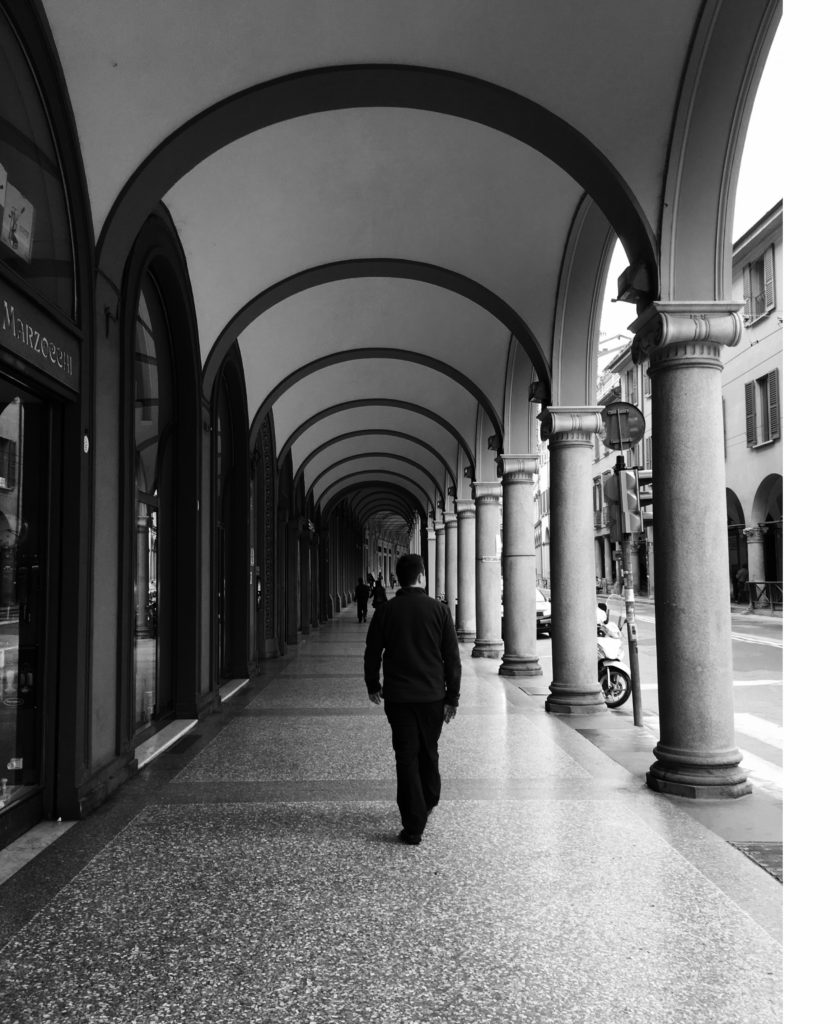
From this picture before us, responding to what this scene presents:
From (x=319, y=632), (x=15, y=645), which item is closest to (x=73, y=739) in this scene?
(x=15, y=645)

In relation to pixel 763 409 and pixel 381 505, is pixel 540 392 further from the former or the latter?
pixel 381 505

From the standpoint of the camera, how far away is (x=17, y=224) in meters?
5.02

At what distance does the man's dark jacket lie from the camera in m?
5.14

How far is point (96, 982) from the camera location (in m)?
3.20

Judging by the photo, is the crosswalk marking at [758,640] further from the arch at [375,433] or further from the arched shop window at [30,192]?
the arched shop window at [30,192]

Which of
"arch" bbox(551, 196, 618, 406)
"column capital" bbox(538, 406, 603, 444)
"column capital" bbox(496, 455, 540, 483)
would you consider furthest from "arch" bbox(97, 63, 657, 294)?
"column capital" bbox(496, 455, 540, 483)

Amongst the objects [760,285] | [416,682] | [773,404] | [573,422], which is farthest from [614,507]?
[760,285]

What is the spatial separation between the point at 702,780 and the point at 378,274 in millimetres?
A: 6957

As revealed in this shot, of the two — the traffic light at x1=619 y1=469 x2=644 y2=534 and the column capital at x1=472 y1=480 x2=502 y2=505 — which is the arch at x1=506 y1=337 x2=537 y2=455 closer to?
the column capital at x1=472 y1=480 x2=502 y2=505

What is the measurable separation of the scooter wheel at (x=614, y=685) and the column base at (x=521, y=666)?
8.01ft

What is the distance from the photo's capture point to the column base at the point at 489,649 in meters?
16.3

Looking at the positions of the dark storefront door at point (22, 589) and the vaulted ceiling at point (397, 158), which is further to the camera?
the vaulted ceiling at point (397, 158)

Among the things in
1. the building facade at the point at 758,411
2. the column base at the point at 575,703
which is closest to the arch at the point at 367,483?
the building facade at the point at 758,411

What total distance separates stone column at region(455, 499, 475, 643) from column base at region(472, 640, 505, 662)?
2.98 meters
